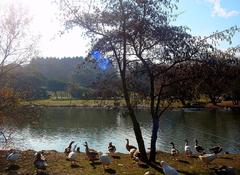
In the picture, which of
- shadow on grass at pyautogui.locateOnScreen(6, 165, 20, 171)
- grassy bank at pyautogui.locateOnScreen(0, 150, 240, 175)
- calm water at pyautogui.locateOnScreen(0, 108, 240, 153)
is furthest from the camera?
calm water at pyautogui.locateOnScreen(0, 108, 240, 153)

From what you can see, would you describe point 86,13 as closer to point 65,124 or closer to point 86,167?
point 86,167

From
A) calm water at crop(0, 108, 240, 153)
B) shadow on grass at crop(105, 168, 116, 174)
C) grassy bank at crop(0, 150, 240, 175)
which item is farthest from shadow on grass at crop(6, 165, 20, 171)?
Answer: calm water at crop(0, 108, 240, 153)

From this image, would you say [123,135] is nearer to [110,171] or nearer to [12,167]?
[110,171]

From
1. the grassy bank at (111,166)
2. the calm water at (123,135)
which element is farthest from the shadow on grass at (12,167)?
the calm water at (123,135)

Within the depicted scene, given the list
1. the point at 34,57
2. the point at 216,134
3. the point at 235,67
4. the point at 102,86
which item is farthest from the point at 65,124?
the point at 235,67

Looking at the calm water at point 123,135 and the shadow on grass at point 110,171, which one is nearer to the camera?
the shadow on grass at point 110,171

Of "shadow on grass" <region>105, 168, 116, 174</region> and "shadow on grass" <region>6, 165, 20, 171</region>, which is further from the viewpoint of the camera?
"shadow on grass" <region>6, 165, 20, 171</region>

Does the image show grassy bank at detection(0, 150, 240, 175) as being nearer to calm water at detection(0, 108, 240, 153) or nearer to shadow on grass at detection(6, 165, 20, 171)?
shadow on grass at detection(6, 165, 20, 171)

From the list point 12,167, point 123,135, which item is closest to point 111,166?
point 12,167

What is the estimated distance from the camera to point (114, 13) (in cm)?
2625

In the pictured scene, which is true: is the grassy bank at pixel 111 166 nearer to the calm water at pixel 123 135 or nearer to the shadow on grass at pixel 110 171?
the shadow on grass at pixel 110 171

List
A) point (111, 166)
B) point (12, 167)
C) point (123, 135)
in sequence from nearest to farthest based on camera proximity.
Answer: point (12, 167) → point (111, 166) → point (123, 135)

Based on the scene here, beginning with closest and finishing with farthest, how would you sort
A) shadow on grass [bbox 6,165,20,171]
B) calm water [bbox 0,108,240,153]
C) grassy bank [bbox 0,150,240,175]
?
grassy bank [bbox 0,150,240,175]
shadow on grass [bbox 6,165,20,171]
calm water [bbox 0,108,240,153]

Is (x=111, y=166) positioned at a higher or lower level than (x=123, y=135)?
higher
